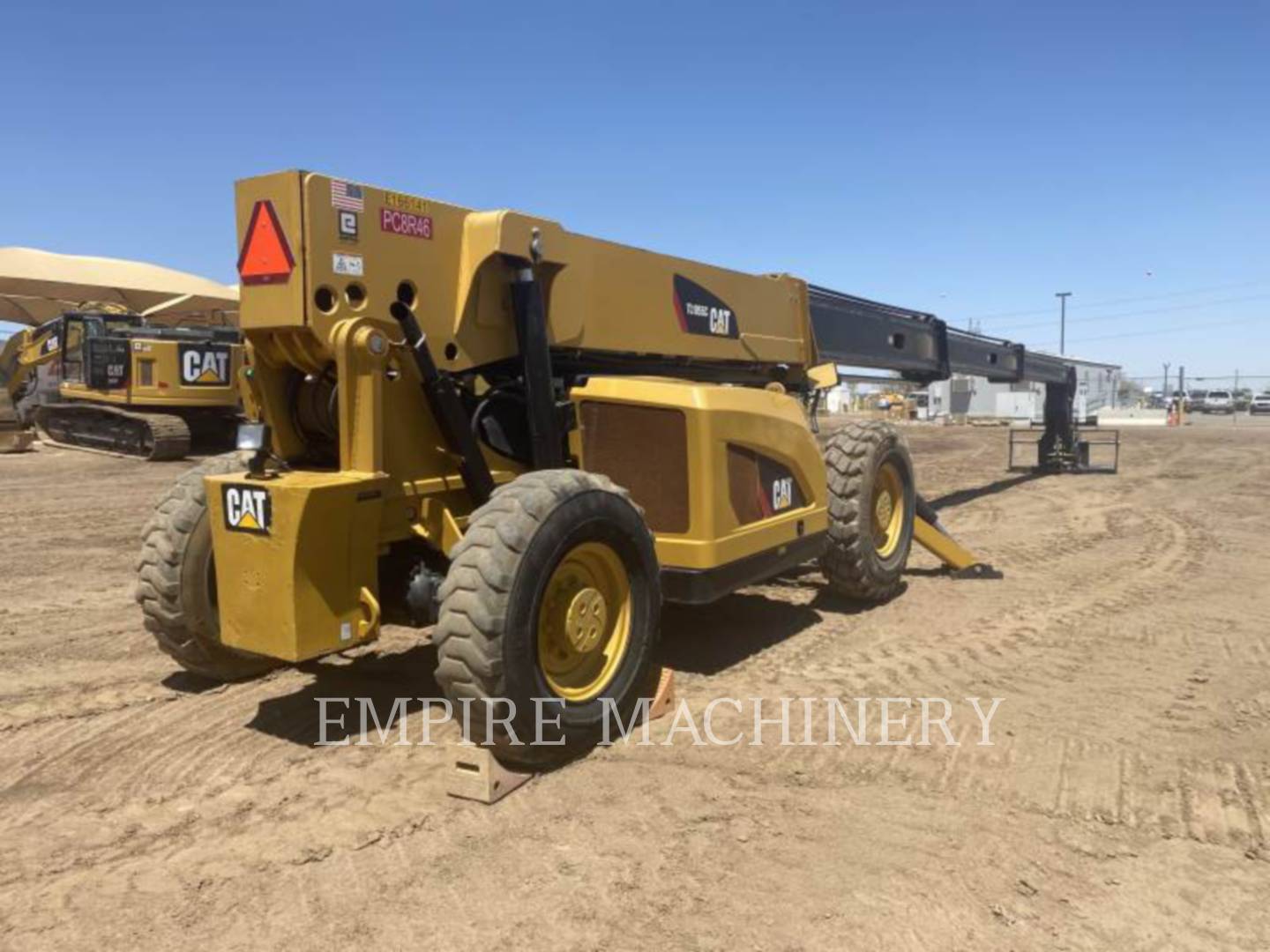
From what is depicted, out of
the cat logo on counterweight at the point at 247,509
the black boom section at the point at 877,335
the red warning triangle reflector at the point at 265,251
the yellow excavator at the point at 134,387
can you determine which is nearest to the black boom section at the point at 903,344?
the black boom section at the point at 877,335

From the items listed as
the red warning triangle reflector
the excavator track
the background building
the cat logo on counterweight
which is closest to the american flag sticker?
the red warning triangle reflector

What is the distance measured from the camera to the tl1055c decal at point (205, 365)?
17.5m

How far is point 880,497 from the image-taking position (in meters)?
7.47

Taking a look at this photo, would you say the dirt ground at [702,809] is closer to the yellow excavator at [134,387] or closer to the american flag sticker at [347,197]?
the american flag sticker at [347,197]

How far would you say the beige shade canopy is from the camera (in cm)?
3656

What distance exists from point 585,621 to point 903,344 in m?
6.83

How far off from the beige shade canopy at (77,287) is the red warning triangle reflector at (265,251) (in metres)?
33.3

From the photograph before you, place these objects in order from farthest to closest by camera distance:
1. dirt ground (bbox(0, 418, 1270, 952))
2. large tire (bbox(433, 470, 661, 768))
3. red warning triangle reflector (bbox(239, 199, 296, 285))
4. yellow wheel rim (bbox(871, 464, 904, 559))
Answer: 1. yellow wheel rim (bbox(871, 464, 904, 559))
2. red warning triangle reflector (bbox(239, 199, 296, 285))
3. large tire (bbox(433, 470, 661, 768))
4. dirt ground (bbox(0, 418, 1270, 952))

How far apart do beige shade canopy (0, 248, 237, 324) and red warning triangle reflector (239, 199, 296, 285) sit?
109 feet

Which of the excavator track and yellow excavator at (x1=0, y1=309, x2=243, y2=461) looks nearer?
the excavator track

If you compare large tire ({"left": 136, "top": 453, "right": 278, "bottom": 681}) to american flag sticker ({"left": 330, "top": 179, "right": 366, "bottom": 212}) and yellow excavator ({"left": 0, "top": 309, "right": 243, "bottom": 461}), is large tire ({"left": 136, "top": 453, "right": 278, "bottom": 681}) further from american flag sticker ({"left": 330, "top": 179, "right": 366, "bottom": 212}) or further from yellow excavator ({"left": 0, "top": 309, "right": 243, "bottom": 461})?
yellow excavator ({"left": 0, "top": 309, "right": 243, "bottom": 461})

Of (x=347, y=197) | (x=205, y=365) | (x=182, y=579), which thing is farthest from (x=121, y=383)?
(x=347, y=197)

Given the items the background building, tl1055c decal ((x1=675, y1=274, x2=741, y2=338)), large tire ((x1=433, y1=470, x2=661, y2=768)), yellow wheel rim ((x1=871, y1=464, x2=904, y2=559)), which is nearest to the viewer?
large tire ((x1=433, y1=470, x2=661, y2=768))

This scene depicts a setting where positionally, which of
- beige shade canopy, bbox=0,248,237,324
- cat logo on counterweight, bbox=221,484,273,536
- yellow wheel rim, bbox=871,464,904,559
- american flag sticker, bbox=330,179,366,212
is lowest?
yellow wheel rim, bbox=871,464,904,559
